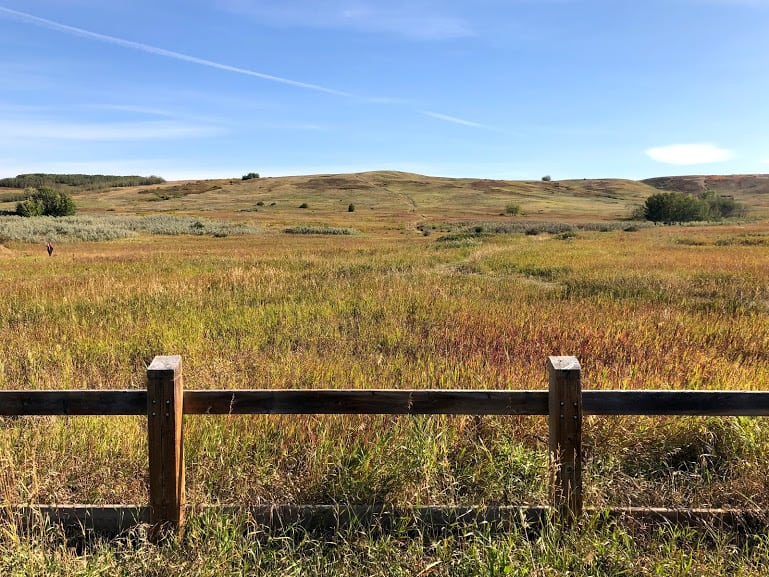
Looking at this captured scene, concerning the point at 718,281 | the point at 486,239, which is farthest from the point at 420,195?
the point at 718,281

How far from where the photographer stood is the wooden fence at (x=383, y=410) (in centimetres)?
288

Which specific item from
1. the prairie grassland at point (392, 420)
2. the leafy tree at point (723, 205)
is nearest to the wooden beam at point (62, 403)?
the prairie grassland at point (392, 420)

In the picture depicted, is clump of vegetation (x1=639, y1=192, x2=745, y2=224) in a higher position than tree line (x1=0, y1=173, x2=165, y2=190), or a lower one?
lower

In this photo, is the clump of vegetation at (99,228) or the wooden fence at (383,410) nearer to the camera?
the wooden fence at (383,410)

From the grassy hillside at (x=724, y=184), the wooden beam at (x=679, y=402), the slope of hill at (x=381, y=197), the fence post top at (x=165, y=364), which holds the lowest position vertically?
the wooden beam at (x=679, y=402)

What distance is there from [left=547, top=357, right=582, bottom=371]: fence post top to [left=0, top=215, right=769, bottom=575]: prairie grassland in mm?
1000

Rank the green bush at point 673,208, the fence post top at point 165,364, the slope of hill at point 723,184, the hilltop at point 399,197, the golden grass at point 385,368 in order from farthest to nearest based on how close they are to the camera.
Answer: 1. the slope of hill at point 723,184
2. the hilltop at point 399,197
3. the green bush at point 673,208
4. the golden grass at point 385,368
5. the fence post top at point 165,364

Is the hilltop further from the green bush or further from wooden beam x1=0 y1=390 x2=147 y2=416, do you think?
wooden beam x1=0 y1=390 x2=147 y2=416

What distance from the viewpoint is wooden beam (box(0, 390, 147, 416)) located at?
9.56 ft

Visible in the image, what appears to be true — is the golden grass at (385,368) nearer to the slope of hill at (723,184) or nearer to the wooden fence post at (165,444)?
the wooden fence post at (165,444)

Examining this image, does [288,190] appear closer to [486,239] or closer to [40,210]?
[40,210]

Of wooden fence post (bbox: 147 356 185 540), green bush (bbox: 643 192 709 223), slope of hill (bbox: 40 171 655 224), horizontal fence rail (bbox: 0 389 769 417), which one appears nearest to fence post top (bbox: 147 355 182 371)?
wooden fence post (bbox: 147 356 185 540)

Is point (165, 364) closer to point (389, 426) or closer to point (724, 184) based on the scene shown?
point (389, 426)

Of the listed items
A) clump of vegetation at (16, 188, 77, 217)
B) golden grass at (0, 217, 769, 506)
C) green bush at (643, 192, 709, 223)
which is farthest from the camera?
green bush at (643, 192, 709, 223)
